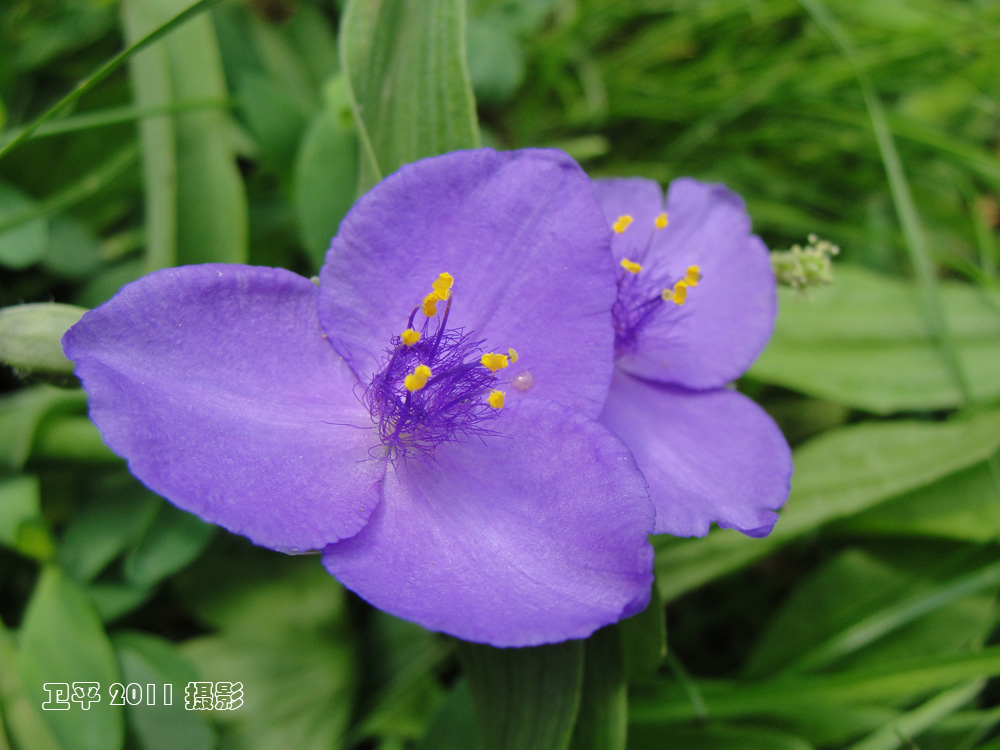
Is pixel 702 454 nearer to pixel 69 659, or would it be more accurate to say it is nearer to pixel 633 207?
pixel 633 207

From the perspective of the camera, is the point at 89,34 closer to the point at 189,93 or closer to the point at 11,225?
the point at 189,93

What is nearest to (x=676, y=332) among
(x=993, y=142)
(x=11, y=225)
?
(x=11, y=225)

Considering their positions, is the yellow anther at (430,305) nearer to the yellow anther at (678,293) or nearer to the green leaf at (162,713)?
the yellow anther at (678,293)

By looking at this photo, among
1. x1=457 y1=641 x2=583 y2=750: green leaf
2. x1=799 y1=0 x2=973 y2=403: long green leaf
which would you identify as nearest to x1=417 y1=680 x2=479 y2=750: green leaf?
x1=457 y1=641 x2=583 y2=750: green leaf

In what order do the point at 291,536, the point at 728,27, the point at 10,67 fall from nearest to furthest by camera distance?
the point at 291,536
the point at 10,67
the point at 728,27

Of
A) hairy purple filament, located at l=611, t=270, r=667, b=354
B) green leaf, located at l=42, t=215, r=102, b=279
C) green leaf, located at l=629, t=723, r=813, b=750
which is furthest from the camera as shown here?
green leaf, located at l=42, t=215, r=102, b=279

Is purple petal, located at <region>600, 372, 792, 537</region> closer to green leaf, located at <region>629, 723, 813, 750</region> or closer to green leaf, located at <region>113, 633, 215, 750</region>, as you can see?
green leaf, located at <region>629, 723, 813, 750</region>
